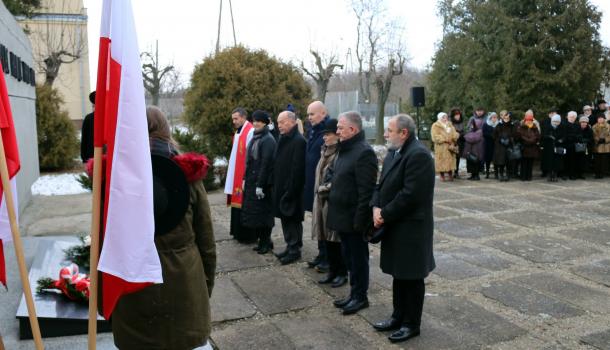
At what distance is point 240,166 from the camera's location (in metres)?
7.24

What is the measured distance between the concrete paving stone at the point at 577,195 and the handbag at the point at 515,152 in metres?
1.51

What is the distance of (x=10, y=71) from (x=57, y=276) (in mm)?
4415

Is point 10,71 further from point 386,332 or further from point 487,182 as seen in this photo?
point 487,182

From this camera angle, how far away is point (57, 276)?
15.5ft

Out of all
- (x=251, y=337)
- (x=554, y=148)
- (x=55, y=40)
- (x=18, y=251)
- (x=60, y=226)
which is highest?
(x=55, y=40)

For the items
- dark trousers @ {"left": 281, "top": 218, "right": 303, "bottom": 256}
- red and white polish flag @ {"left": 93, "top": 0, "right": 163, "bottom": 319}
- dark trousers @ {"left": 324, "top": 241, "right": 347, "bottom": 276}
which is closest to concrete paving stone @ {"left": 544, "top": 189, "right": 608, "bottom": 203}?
dark trousers @ {"left": 281, "top": 218, "right": 303, "bottom": 256}

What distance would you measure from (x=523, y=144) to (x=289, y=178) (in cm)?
853

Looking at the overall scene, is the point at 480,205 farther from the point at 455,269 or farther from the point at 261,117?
the point at 261,117

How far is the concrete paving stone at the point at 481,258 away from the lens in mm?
6104

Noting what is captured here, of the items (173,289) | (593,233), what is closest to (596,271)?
(593,233)

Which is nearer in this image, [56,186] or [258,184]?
[258,184]

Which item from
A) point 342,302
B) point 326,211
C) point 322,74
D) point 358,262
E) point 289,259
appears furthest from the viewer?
point 322,74

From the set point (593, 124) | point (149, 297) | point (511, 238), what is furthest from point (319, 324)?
→ point (593, 124)

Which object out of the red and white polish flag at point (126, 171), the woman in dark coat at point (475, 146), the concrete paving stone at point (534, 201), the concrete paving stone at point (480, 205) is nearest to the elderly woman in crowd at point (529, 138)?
the woman in dark coat at point (475, 146)
